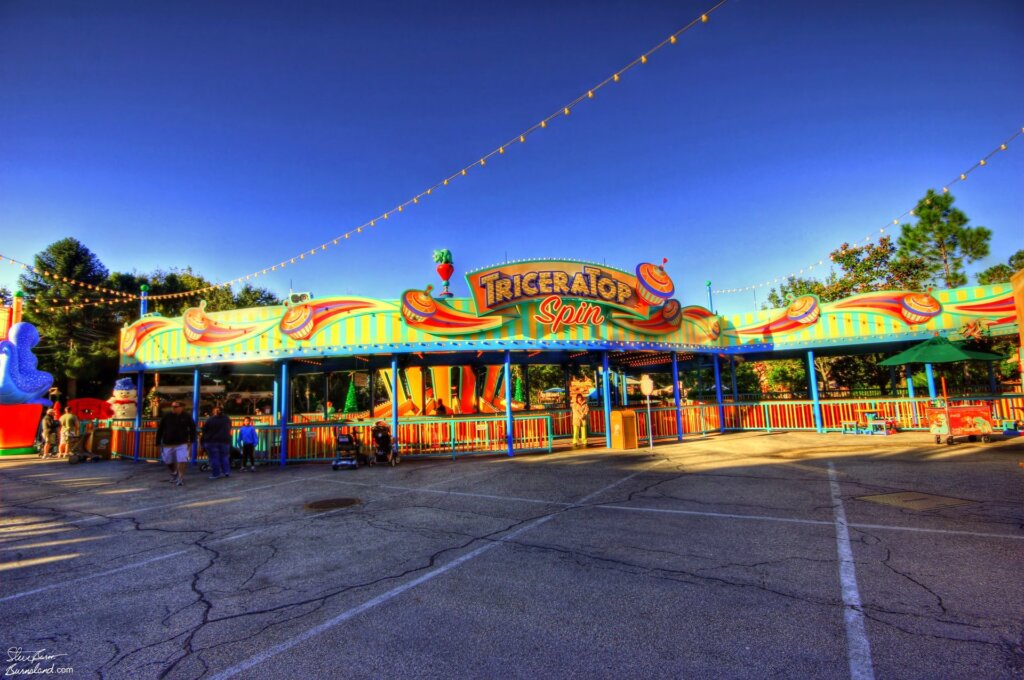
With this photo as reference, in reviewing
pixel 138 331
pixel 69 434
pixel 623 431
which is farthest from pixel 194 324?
pixel 623 431

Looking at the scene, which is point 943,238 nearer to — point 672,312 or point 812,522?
point 672,312

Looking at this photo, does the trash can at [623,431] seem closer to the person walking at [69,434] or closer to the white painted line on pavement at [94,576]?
the white painted line on pavement at [94,576]

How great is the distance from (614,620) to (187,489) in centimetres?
1008

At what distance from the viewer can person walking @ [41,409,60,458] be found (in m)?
17.3

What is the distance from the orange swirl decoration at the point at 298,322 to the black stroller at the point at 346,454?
349 centimetres

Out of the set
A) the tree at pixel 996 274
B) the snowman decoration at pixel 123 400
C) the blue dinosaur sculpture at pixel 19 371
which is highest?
the tree at pixel 996 274

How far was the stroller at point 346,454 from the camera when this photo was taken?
12219mm

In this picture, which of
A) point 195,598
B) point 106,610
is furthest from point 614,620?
point 106,610

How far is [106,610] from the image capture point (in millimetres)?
4148

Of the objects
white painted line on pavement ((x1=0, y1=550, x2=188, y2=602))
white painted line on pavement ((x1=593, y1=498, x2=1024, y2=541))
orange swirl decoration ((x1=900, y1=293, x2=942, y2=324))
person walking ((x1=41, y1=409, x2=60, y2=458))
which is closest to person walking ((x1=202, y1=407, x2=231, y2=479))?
white painted line on pavement ((x1=0, y1=550, x2=188, y2=602))

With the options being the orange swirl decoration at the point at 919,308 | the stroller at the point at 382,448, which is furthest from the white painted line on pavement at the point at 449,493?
the orange swirl decoration at the point at 919,308

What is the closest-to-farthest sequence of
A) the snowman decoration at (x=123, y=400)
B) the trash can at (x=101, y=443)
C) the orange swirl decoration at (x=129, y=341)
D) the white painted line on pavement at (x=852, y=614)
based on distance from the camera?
the white painted line on pavement at (x=852, y=614) → the trash can at (x=101, y=443) → the orange swirl decoration at (x=129, y=341) → the snowman decoration at (x=123, y=400)

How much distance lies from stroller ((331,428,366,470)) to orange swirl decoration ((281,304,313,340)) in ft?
11.4

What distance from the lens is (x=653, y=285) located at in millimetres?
16000
